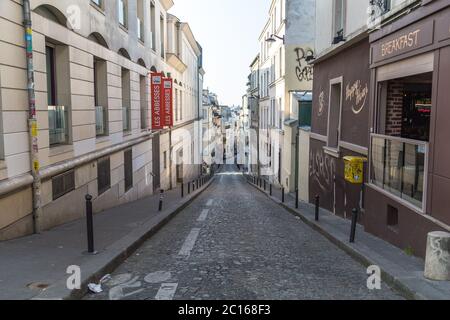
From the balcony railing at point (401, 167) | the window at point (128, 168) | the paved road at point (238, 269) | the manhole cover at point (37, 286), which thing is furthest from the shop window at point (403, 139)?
the window at point (128, 168)

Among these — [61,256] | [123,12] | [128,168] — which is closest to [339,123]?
[128,168]

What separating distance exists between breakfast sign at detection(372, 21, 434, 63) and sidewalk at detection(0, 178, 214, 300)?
5532 mm

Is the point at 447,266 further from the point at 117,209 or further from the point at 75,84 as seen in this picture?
the point at 117,209

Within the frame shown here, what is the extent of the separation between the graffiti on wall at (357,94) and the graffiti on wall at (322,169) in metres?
2.32

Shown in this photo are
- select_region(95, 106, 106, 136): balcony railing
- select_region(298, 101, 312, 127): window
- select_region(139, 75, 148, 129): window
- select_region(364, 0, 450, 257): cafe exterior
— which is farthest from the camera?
select_region(298, 101, 312, 127): window

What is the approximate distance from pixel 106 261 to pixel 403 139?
5.06m

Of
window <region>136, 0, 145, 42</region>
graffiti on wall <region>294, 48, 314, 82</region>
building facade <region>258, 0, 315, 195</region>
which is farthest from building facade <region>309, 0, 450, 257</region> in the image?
graffiti on wall <region>294, 48, 314, 82</region>

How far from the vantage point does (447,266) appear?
17.3ft

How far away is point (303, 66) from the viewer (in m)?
25.9

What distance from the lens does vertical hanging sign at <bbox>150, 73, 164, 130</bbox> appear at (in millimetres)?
19633

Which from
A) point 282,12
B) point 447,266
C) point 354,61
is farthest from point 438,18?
point 282,12

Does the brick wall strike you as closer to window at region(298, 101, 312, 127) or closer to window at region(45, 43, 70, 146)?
window at region(45, 43, 70, 146)

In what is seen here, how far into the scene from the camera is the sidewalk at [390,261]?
16.6ft

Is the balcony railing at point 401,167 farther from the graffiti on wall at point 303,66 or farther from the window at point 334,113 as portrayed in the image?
the graffiti on wall at point 303,66
